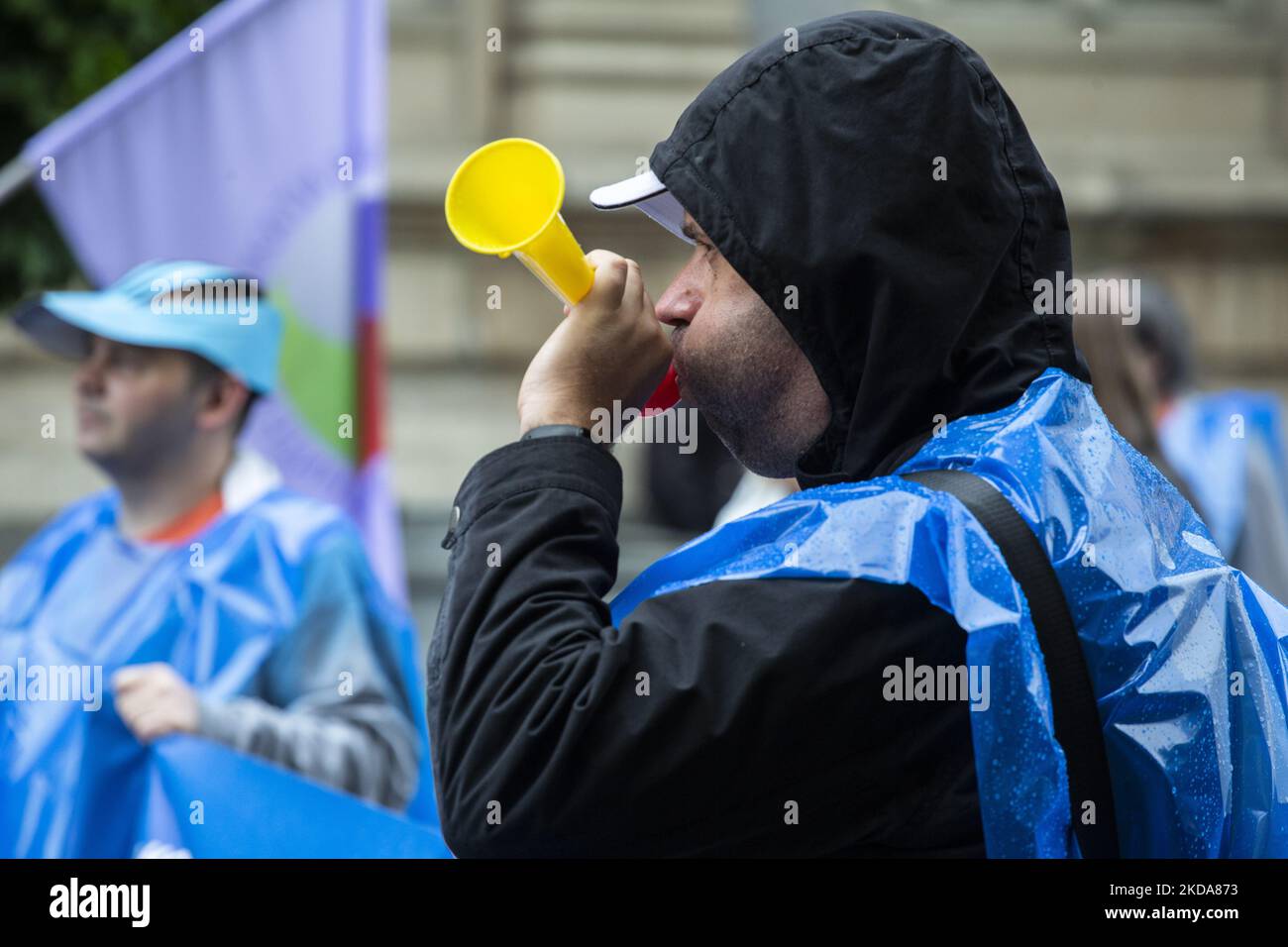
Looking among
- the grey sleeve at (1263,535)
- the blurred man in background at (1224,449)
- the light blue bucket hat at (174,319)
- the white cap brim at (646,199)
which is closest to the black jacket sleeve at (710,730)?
the white cap brim at (646,199)

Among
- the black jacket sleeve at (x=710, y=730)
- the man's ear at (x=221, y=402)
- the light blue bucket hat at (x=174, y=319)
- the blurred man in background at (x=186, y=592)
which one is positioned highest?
the light blue bucket hat at (x=174, y=319)

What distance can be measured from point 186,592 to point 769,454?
2.40m

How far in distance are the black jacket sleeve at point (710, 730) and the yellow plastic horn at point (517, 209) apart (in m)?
0.36

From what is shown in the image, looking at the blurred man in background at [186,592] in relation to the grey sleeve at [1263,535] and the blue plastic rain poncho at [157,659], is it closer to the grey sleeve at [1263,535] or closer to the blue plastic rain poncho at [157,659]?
the blue plastic rain poncho at [157,659]

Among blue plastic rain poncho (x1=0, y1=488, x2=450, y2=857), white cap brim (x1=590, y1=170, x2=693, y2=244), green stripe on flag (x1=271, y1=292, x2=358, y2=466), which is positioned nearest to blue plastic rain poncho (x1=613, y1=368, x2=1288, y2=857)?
white cap brim (x1=590, y1=170, x2=693, y2=244)

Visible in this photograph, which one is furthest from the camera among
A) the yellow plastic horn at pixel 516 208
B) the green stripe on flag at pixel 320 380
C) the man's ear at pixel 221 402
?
the green stripe on flag at pixel 320 380

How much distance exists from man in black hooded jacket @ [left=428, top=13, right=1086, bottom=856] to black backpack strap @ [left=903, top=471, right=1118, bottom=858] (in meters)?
0.08

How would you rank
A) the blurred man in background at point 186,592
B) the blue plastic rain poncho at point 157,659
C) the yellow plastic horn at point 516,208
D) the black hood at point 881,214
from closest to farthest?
the black hood at point 881,214 → the yellow plastic horn at point 516,208 → the blue plastic rain poncho at point 157,659 → the blurred man in background at point 186,592

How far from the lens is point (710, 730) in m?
1.49

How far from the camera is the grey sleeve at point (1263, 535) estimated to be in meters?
5.17

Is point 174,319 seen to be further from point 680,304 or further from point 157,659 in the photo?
point 680,304

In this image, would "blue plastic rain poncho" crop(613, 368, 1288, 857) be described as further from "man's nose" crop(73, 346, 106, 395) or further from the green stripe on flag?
the green stripe on flag

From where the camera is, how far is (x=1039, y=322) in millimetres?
1768

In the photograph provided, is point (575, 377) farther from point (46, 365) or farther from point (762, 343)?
point (46, 365)
